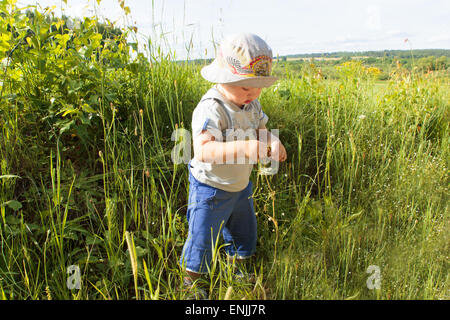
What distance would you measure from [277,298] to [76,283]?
0.94 metres

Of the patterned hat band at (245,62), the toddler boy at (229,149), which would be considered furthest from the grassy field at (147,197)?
the patterned hat band at (245,62)

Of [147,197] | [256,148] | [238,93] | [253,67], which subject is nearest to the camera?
[256,148]

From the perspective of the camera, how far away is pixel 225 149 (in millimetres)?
1278

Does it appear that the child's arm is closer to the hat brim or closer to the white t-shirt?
the white t-shirt

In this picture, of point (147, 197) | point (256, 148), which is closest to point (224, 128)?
point (256, 148)

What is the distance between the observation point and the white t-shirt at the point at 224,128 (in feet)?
4.55

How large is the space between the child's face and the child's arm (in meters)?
0.23

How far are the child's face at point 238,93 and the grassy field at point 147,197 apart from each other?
0.29m

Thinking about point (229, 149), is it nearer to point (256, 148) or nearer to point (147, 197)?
point (256, 148)

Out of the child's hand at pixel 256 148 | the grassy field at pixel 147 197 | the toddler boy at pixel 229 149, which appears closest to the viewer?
the child's hand at pixel 256 148

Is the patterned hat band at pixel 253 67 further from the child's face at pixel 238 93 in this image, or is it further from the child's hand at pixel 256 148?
the child's hand at pixel 256 148

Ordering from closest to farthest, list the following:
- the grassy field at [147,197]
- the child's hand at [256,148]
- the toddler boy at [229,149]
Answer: the child's hand at [256,148], the toddler boy at [229,149], the grassy field at [147,197]

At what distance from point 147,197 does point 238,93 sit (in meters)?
0.79

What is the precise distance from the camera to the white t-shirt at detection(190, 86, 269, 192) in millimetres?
1386
